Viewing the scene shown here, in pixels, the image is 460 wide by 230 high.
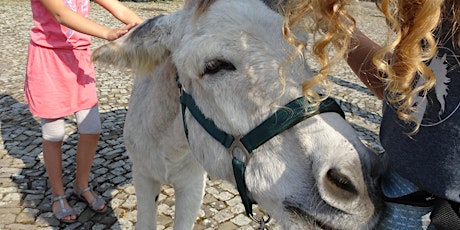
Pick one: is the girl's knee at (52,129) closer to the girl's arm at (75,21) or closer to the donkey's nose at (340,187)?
the girl's arm at (75,21)

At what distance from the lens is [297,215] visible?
180 cm

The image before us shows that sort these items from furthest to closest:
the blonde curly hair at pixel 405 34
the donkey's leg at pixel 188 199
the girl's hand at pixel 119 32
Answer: the donkey's leg at pixel 188 199 < the girl's hand at pixel 119 32 < the blonde curly hair at pixel 405 34

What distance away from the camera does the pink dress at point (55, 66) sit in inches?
145

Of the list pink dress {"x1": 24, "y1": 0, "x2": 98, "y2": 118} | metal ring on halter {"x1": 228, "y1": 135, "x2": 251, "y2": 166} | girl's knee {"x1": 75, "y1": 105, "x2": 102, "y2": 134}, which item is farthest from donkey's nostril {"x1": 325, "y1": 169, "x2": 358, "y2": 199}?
girl's knee {"x1": 75, "y1": 105, "x2": 102, "y2": 134}

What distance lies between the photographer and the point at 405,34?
1.41 meters

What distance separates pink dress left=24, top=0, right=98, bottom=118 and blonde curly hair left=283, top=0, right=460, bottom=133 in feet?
8.96

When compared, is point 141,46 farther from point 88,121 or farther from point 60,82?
point 88,121

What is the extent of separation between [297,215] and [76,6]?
2.85m

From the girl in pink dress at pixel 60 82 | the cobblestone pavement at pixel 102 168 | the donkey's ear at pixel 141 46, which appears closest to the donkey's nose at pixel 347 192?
the cobblestone pavement at pixel 102 168

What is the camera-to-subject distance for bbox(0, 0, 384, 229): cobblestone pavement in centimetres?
414

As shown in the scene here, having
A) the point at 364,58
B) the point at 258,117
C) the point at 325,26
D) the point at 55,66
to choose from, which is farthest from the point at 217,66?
the point at 55,66

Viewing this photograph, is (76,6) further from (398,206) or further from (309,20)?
(398,206)

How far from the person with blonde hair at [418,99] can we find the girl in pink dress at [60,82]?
2.40 meters

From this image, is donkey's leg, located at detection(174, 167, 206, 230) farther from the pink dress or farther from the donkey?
the pink dress
